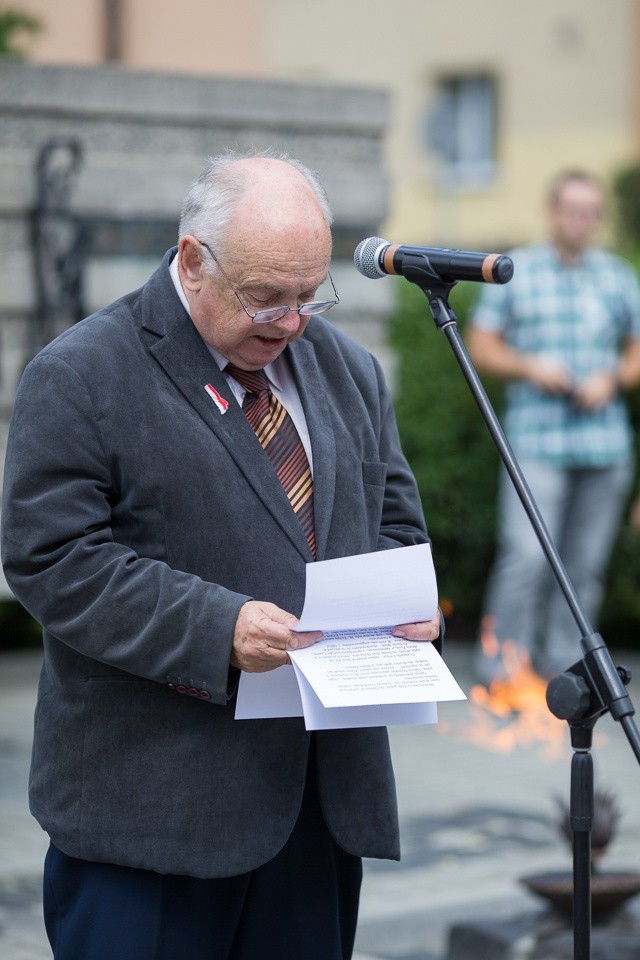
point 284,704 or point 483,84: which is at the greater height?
point 284,704

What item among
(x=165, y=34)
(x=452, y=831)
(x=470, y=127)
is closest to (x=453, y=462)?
(x=165, y=34)

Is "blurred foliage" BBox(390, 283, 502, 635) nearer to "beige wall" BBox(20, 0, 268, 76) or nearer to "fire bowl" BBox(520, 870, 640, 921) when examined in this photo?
"beige wall" BBox(20, 0, 268, 76)

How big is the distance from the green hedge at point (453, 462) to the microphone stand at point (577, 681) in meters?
6.24

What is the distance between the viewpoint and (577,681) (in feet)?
9.02

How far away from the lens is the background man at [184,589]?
2697mm

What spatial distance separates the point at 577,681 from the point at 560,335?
4993 millimetres

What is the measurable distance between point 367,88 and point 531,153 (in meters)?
19.3

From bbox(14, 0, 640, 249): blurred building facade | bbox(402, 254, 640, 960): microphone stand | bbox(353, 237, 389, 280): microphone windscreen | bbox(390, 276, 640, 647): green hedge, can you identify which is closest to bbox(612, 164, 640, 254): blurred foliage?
bbox(14, 0, 640, 249): blurred building facade

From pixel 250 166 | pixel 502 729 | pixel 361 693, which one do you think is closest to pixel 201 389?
pixel 250 166

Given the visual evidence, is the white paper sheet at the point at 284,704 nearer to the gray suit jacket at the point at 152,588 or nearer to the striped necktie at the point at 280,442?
the gray suit jacket at the point at 152,588

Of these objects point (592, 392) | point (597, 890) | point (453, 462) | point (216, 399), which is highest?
point (216, 399)

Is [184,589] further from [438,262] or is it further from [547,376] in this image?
[547,376]

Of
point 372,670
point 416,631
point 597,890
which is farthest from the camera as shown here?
point 597,890

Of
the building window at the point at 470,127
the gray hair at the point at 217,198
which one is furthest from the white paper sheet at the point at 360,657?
the building window at the point at 470,127
